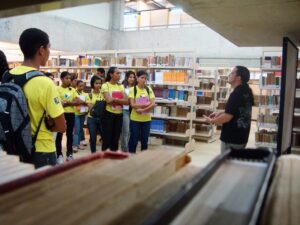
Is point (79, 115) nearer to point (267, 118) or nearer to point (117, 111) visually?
point (117, 111)

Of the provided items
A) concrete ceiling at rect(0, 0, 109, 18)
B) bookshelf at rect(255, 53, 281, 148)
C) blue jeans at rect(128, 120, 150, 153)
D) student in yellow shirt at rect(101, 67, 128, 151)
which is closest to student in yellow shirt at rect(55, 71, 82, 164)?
student in yellow shirt at rect(101, 67, 128, 151)

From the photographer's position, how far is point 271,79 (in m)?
6.45

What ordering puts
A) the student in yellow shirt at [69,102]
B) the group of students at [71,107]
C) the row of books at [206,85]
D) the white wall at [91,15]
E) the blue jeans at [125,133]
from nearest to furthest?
the group of students at [71,107], the student in yellow shirt at [69,102], the blue jeans at [125,133], the row of books at [206,85], the white wall at [91,15]

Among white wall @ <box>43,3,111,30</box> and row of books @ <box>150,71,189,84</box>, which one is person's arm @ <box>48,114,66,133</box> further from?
white wall @ <box>43,3,111,30</box>

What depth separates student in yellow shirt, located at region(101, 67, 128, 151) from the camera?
5.22 metres

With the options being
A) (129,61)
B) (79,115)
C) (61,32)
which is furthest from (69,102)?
(61,32)

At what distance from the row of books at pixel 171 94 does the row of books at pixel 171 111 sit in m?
0.23

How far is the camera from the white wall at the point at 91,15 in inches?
521

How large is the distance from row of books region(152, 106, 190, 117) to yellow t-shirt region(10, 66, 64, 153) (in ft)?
17.4

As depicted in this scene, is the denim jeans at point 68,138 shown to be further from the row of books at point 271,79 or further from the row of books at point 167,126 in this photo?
the row of books at point 271,79

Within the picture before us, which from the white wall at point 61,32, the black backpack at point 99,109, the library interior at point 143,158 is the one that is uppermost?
the white wall at point 61,32

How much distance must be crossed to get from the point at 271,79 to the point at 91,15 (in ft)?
Result: 32.9

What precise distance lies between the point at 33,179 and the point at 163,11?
15.7 m

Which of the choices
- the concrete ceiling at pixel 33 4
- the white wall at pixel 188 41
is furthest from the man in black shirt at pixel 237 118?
the white wall at pixel 188 41
